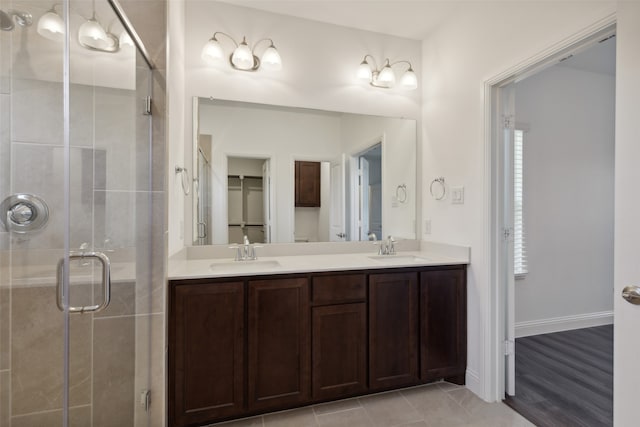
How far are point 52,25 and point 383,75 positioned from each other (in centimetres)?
214

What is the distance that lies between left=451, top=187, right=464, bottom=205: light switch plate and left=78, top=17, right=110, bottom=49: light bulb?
2.21 m

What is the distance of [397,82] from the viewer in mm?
2711

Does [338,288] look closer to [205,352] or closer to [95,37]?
[205,352]

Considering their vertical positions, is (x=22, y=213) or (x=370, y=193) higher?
(x=370, y=193)

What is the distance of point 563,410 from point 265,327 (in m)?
1.87

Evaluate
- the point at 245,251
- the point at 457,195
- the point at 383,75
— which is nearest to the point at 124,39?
the point at 245,251

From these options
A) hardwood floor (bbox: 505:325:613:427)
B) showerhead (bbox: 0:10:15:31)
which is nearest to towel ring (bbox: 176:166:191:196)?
showerhead (bbox: 0:10:15:31)

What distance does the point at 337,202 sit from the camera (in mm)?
2631

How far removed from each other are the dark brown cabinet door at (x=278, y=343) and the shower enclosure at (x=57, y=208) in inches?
27.2

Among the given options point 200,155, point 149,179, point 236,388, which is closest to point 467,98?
point 200,155

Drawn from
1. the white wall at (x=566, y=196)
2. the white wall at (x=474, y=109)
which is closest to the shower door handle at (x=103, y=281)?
the white wall at (x=474, y=109)

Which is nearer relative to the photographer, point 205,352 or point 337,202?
point 205,352

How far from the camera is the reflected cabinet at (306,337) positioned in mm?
1696

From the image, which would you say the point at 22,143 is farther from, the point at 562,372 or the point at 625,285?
the point at 562,372
